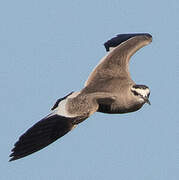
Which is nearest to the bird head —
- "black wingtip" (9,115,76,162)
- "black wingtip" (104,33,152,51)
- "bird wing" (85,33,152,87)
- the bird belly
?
the bird belly

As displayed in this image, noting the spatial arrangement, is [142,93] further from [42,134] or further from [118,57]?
[42,134]

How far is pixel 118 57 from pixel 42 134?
12.1 ft

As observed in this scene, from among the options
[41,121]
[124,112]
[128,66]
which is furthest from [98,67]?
[41,121]

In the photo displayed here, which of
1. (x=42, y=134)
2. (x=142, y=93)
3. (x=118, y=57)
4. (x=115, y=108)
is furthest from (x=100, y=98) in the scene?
(x=118, y=57)

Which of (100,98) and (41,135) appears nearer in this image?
(41,135)

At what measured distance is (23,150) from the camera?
12.0 m

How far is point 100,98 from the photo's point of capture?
530 inches

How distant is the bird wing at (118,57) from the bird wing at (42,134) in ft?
7.06

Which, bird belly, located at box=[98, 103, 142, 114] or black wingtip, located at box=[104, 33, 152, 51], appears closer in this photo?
bird belly, located at box=[98, 103, 142, 114]

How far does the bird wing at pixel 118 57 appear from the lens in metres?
14.8

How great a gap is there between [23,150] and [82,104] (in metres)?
1.56

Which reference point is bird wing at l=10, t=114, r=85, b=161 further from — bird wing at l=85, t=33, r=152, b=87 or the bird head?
bird wing at l=85, t=33, r=152, b=87

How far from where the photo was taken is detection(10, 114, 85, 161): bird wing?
1197cm

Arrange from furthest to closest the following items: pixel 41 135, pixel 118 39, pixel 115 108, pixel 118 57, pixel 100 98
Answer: pixel 118 39 < pixel 118 57 < pixel 115 108 < pixel 100 98 < pixel 41 135
